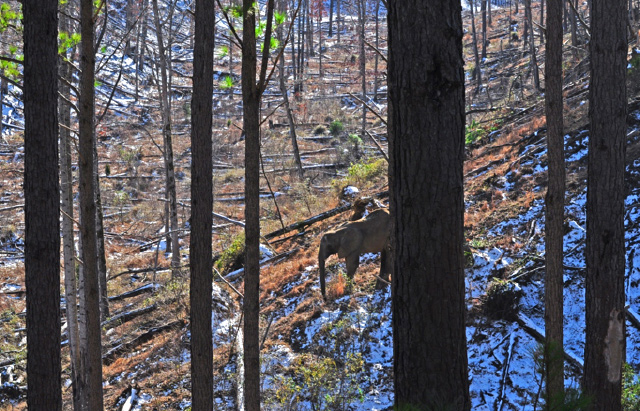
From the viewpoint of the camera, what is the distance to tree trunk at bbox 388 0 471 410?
3.17m

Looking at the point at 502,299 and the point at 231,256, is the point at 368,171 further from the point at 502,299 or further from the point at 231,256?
the point at 502,299

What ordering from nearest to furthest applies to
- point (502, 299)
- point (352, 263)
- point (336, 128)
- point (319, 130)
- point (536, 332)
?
point (536, 332), point (502, 299), point (352, 263), point (336, 128), point (319, 130)

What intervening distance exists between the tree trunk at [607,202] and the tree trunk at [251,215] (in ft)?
12.5

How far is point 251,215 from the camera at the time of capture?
20.3 feet

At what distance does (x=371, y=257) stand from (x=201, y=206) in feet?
25.7

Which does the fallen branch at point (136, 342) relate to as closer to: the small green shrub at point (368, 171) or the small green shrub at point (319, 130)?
the small green shrub at point (368, 171)

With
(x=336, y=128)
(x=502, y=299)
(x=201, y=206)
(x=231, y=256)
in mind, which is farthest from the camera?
(x=336, y=128)

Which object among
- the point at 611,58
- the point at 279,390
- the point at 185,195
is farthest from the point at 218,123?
the point at 611,58

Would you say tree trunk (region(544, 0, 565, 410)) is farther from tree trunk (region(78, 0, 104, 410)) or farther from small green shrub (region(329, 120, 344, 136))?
small green shrub (region(329, 120, 344, 136))

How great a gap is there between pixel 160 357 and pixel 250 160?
22.1ft

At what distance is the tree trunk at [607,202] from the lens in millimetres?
6699

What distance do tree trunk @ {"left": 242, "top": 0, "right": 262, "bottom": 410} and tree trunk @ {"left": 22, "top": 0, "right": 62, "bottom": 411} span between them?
1893 mm

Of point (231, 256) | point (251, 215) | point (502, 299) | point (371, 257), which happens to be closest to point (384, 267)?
point (371, 257)

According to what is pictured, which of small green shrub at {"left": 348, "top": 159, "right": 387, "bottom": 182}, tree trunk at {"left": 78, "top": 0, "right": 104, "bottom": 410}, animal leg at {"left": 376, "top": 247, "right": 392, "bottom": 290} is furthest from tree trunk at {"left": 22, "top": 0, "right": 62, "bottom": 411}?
small green shrub at {"left": 348, "top": 159, "right": 387, "bottom": 182}
